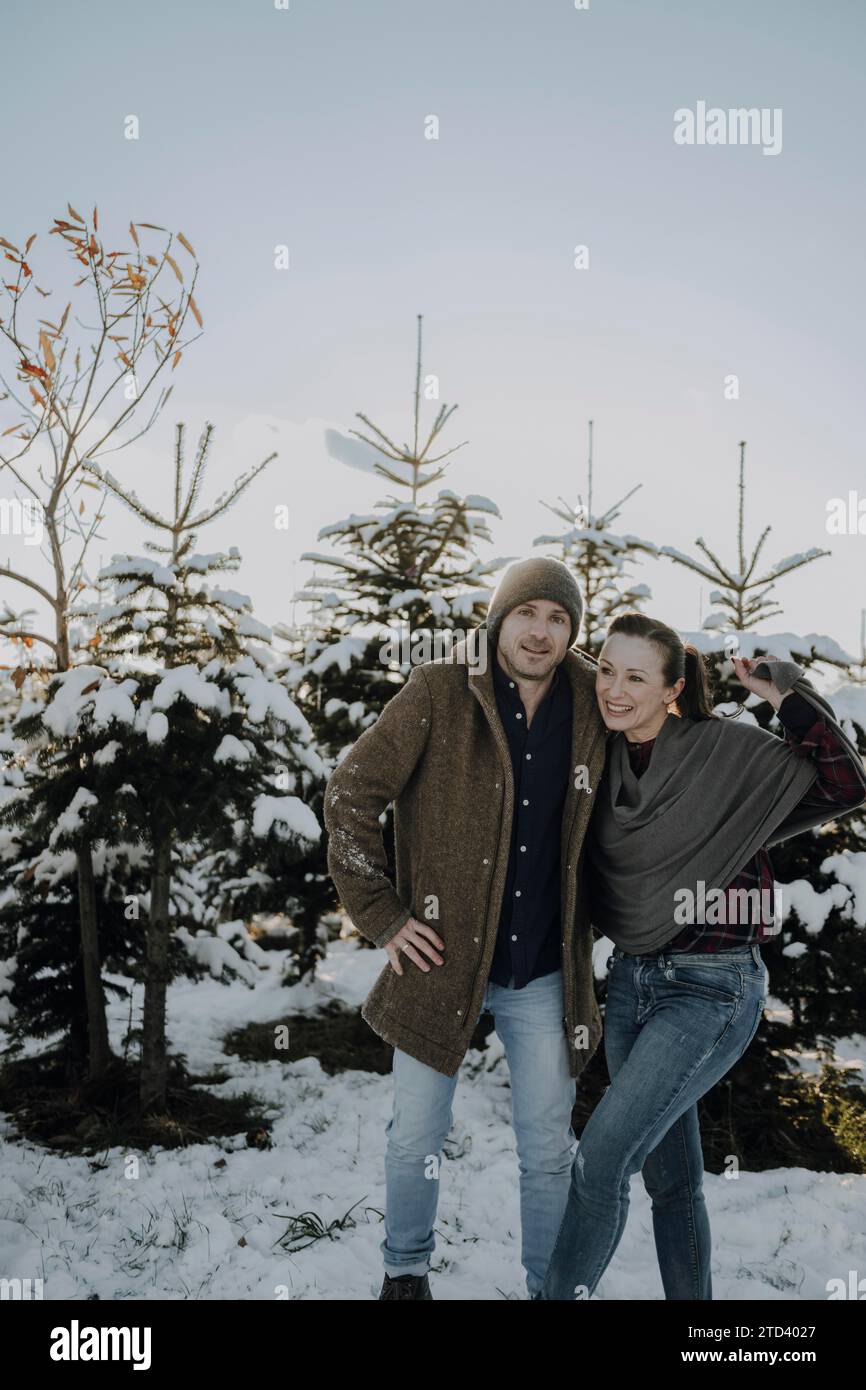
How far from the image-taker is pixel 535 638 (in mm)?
3045

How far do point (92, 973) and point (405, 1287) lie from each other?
3.67m

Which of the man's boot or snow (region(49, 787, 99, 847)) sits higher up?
snow (region(49, 787, 99, 847))

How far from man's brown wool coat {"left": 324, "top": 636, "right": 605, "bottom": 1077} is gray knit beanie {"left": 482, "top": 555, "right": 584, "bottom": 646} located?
305 mm

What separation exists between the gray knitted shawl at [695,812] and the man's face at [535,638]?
1.58 ft

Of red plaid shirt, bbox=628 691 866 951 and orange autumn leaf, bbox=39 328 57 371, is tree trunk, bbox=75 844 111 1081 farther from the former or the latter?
red plaid shirt, bbox=628 691 866 951

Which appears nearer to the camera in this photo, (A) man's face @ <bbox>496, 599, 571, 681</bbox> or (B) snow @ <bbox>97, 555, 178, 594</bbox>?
(A) man's face @ <bbox>496, 599, 571, 681</bbox>

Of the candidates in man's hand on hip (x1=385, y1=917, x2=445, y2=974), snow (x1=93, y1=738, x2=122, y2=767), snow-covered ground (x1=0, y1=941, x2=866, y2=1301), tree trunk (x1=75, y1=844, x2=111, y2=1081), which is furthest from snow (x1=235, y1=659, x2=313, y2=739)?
man's hand on hip (x1=385, y1=917, x2=445, y2=974)

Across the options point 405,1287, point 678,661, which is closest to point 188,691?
point 678,661

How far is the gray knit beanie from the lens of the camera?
309 centimetres

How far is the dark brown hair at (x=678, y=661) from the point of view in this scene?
2971 millimetres

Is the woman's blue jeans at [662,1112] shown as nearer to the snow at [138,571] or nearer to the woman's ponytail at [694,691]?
the woman's ponytail at [694,691]

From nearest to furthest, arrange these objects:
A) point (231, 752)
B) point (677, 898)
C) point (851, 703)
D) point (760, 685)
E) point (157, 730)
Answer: point (677, 898) < point (760, 685) < point (851, 703) < point (157, 730) < point (231, 752)

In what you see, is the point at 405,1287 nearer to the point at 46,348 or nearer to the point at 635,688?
the point at 635,688
